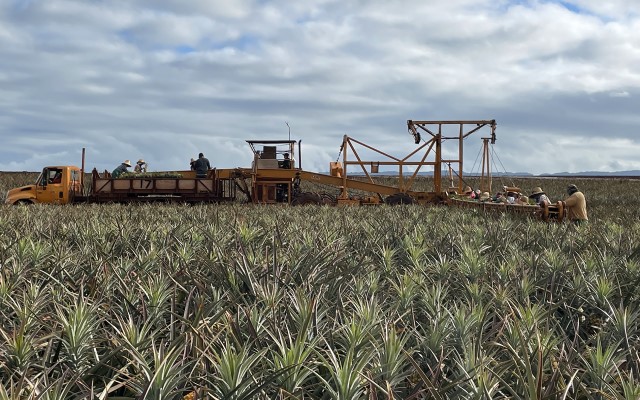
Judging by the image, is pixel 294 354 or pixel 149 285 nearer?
pixel 294 354

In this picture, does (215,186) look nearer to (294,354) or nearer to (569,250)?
(569,250)

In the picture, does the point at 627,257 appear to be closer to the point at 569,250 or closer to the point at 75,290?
the point at 569,250

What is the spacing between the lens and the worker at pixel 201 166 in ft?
73.5

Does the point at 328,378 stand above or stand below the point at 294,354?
below

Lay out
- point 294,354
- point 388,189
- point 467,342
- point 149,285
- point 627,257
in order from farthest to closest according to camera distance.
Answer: point 388,189, point 627,257, point 149,285, point 467,342, point 294,354

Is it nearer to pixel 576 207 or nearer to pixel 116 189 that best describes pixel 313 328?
pixel 576 207

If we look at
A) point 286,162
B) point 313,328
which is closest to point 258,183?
point 286,162

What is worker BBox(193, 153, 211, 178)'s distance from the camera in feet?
73.5

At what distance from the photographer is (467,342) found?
2.55m

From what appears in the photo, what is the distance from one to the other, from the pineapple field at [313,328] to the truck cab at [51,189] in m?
16.6

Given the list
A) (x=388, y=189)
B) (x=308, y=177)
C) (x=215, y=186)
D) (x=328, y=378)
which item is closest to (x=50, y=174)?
(x=215, y=186)

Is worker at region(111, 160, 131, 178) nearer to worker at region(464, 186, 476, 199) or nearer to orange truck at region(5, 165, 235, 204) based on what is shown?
orange truck at region(5, 165, 235, 204)

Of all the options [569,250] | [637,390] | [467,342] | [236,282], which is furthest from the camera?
[569,250]

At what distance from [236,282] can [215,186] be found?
712 inches
